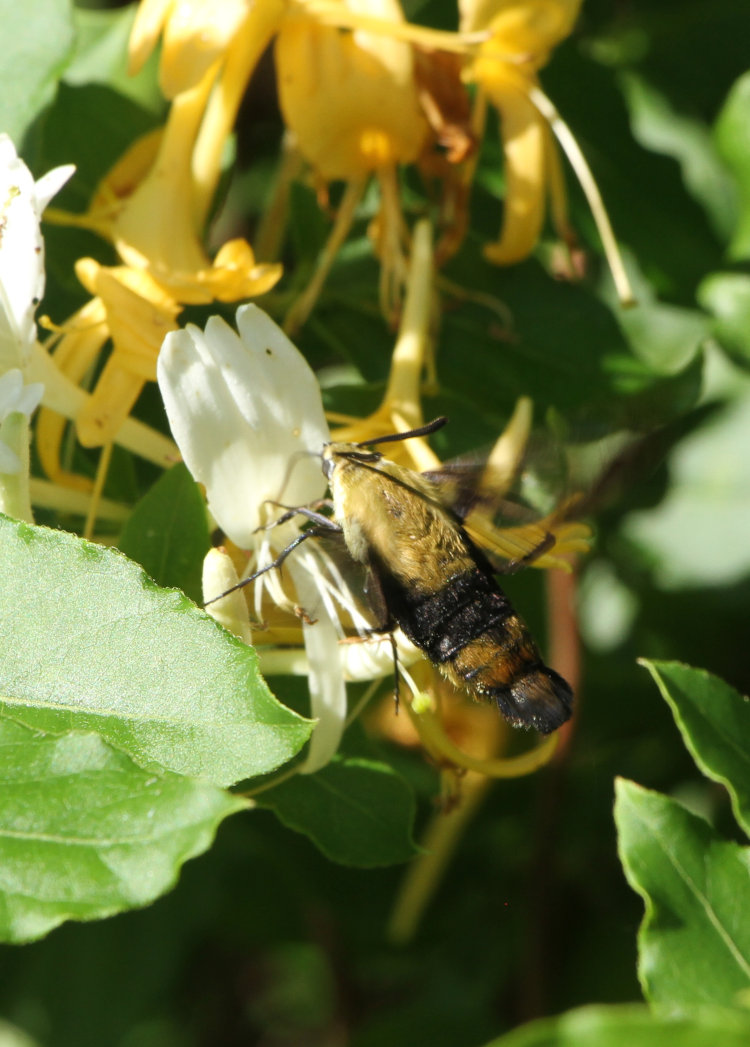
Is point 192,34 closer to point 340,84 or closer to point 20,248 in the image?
point 340,84

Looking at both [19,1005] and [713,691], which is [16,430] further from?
[19,1005]

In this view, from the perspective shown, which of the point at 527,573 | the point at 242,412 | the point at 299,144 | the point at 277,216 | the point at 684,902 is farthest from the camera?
the point at 527,573

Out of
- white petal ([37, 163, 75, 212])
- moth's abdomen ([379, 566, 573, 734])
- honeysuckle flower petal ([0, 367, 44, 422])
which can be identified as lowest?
moth's abdomen ([379, 566, 573, 734])

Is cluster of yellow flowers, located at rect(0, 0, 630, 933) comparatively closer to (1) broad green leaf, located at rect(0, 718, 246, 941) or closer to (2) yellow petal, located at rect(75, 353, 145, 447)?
(2) yellow petal, located at rect(75, 353, 145, 447)

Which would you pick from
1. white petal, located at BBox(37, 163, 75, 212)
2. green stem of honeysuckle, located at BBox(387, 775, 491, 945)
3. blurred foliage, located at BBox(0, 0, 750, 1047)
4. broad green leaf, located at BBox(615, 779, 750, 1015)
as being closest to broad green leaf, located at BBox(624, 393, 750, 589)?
blurred foliage, located at BBox(0, 0, 750, 1047)

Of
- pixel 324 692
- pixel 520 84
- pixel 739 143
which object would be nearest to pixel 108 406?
pixel 324 692

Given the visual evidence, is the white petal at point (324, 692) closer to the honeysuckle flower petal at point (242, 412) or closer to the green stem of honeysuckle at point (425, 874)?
the honeysuckle flower petal at point (242, 412)

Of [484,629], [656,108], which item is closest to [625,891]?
[484,629]

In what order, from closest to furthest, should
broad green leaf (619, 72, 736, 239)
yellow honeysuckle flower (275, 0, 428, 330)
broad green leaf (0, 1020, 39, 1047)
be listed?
yellow honeysuckle flower (275, 0, 428, 330)
broad green leaf (619, 72, 736, 239)
broad green leaf (0, 1020, 39, 1047)
